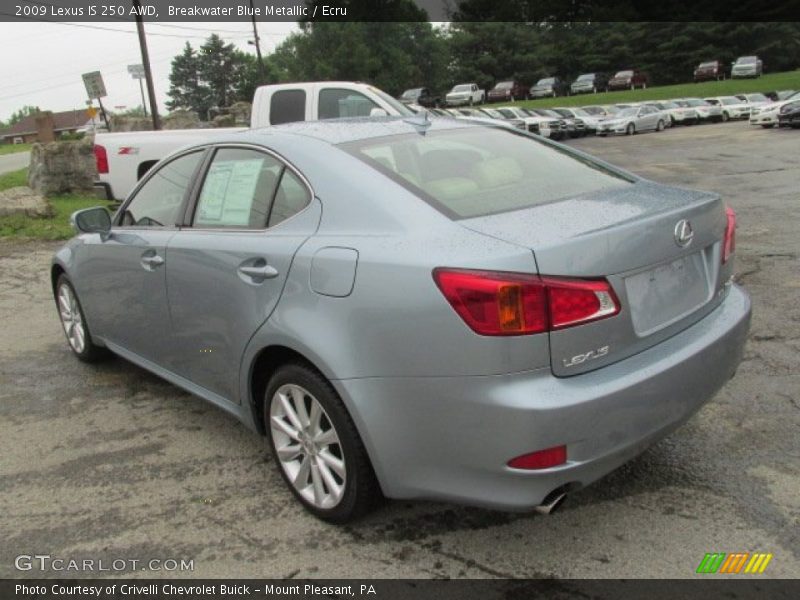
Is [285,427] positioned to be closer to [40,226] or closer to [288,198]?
[288,198]

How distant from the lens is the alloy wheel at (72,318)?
194 inches

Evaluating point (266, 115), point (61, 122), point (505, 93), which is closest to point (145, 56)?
point (266, 115)

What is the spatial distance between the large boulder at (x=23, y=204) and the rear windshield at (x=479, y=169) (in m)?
9.81

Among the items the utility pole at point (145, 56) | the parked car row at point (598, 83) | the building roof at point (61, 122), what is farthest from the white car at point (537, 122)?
the building roof at point (61, 122)

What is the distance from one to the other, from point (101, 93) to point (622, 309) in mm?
18586

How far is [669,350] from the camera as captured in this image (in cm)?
261

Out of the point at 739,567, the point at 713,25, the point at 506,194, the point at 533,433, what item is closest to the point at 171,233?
the point at 506,194

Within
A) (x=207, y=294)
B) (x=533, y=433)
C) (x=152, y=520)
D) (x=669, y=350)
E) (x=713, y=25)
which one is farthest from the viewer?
(x=713, y=25)

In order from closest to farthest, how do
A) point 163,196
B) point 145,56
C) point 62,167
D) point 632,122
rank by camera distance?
point 163,196 < point 62,167 < point 145,56 < point 632,122

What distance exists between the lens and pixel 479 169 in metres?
3.18

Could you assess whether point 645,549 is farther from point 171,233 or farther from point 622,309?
point 171,233

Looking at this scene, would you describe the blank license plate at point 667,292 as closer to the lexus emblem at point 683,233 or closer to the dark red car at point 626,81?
the lexus emblem at point 683,233

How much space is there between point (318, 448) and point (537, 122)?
96.8 ft

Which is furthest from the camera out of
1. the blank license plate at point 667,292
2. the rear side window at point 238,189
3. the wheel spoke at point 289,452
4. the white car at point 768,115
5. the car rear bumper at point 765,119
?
the car rear bumper at point 765,119
